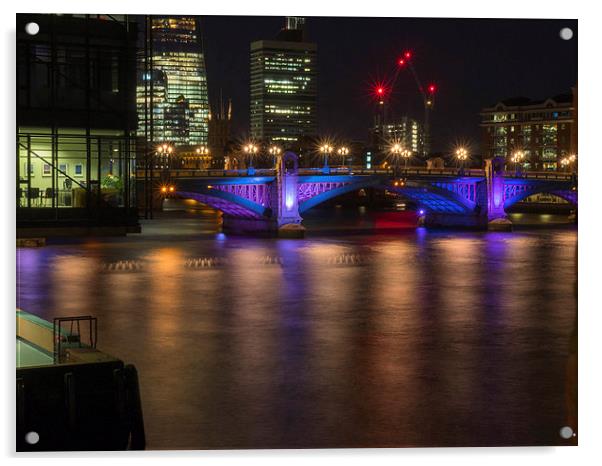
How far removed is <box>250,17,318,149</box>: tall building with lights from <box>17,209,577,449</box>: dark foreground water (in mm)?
4848

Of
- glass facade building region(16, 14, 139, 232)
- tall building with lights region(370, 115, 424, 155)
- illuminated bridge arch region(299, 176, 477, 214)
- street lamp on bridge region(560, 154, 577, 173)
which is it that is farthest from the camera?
street lamp on bridge region(560, 154, 577, 173)

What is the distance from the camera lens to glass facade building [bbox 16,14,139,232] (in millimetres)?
12828

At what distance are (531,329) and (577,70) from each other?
13.1 metres

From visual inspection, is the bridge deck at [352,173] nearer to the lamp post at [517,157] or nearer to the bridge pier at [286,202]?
the bridge pier at [286,202]

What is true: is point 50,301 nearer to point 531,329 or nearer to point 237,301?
point 237,301

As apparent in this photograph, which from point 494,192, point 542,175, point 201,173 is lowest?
point 494,192

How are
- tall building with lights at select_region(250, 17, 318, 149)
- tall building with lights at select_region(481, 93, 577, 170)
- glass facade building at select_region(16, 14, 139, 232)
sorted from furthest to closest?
tall building with lights at select_region(481, 93, 577, 170), tall building with lights at select_region(250, 17, 318, 149), glass facade building at select_region(16, 14, 139, 232)

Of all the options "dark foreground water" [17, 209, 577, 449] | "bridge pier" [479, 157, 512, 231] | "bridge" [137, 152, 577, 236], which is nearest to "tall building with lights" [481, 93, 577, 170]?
"bridge pier" [479, 157, 512, 231]

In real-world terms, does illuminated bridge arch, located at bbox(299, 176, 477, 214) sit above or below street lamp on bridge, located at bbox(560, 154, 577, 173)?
below

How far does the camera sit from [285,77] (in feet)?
61.2

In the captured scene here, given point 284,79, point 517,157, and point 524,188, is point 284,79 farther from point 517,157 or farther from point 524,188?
point 517,157

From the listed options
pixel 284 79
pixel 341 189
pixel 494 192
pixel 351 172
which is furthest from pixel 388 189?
pixel 284 79

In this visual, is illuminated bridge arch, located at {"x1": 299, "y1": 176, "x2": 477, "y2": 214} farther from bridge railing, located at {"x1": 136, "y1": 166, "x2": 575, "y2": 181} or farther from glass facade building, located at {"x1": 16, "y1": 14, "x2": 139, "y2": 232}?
glass facade building, located at {"x1": 16, "y1": 14, "x2": 139, "y2": 232}

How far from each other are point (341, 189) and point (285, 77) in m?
50.4
